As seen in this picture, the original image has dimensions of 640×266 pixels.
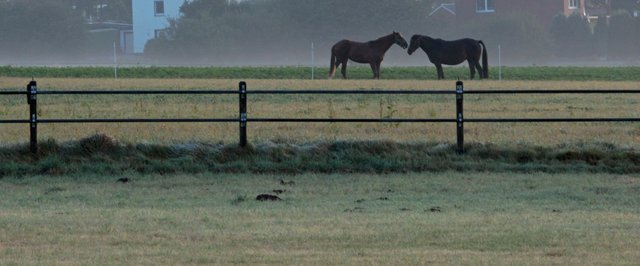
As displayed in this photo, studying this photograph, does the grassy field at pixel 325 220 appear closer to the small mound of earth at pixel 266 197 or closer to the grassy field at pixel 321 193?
the grassy field at pixel 321 193

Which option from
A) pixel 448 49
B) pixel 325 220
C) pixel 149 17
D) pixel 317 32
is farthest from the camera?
pixel 149 17

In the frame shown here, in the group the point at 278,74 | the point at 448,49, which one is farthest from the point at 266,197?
the point at 448,49

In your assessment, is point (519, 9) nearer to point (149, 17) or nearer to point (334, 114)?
point (149, 17)

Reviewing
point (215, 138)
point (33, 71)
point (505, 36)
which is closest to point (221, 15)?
point (505, 36)

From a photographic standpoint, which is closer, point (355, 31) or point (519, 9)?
point (355, 31)

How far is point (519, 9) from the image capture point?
119m

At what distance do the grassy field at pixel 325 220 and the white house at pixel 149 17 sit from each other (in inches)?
4312

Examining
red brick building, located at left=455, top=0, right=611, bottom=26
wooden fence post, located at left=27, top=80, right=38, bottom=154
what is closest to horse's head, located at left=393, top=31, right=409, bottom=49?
wooden fence post, located at left=27, top=80, right=38, bottom=154

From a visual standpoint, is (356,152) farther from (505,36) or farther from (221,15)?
(221,15)

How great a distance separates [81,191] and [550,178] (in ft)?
20.0

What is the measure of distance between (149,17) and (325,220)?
381 ft

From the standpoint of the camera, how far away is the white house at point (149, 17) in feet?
410

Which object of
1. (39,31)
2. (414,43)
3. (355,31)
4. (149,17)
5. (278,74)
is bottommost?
(278,74)

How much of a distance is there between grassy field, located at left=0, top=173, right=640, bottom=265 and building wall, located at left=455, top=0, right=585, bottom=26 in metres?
102
